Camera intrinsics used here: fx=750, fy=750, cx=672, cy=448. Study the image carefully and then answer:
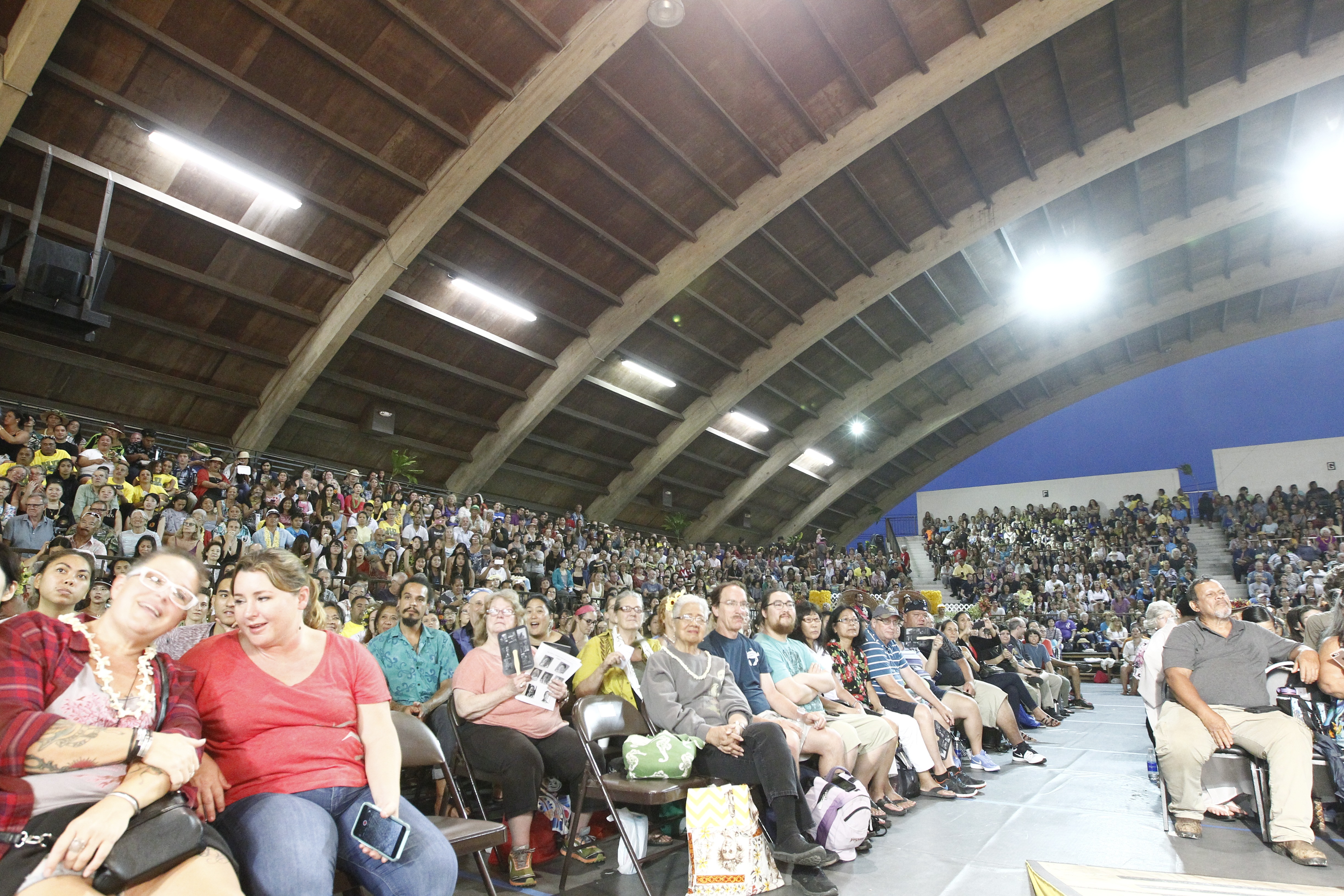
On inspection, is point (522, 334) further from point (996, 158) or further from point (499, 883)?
point (499, 883)

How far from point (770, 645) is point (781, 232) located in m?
11.0

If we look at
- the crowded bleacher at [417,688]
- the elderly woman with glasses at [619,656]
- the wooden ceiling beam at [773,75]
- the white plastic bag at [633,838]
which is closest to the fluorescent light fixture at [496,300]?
the crowded bleacher at [417,688]

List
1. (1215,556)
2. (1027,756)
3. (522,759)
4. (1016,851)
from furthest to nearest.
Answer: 1. (1215,556)
2. (1027,756)
3. (1016,851)
4. (522,759)

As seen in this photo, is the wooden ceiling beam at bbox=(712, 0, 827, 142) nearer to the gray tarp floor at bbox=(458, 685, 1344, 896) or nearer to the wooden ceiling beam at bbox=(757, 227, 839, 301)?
the wooden ceiling beam at bbox=(757, 227, 839, 301)

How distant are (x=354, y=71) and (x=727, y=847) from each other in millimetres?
9414

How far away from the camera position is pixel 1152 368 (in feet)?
73.6

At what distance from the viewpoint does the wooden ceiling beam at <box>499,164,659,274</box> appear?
1096cm

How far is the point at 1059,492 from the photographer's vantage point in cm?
2433

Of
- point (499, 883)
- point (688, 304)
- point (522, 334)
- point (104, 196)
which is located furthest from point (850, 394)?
point (499, 883)

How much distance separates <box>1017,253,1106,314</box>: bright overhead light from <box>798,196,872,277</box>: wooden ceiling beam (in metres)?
4.39

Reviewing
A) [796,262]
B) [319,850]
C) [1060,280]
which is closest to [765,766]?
[319,850]

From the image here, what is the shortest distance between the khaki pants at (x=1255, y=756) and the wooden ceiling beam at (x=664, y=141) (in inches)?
375

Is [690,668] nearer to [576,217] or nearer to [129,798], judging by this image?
[129,798]

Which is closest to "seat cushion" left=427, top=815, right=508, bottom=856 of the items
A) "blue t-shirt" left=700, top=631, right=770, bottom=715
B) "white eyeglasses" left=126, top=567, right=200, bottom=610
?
"white eyeglasses" left=126, top=567, right=200, bottom=610
